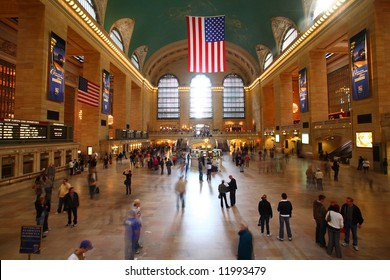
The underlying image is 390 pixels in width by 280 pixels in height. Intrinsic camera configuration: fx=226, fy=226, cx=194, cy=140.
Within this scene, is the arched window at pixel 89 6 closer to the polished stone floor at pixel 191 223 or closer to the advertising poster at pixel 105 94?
the advertising poster at pixel 105 94

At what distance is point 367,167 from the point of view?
46.1ft

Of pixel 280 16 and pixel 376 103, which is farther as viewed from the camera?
pixel 280 16

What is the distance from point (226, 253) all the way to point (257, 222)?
2.08 m

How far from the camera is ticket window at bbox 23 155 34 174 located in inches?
435

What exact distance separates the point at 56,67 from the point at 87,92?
11.1 feet

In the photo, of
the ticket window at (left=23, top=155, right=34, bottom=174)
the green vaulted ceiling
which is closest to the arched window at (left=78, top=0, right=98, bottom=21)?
the green vaulted ceiling

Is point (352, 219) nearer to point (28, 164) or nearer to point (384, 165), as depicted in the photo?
point (384, 165)

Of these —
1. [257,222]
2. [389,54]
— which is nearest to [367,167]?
[389,54]

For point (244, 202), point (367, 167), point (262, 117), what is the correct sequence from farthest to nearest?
point (262, 117)
point (367, 167)
point (244, 202)

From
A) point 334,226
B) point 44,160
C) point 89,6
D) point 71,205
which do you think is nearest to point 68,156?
point 44,160

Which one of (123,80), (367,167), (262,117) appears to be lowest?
(367,167)

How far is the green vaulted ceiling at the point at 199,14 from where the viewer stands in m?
25.0

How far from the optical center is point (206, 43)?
17.7 m

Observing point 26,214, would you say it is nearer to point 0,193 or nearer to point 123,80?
point 0,193
